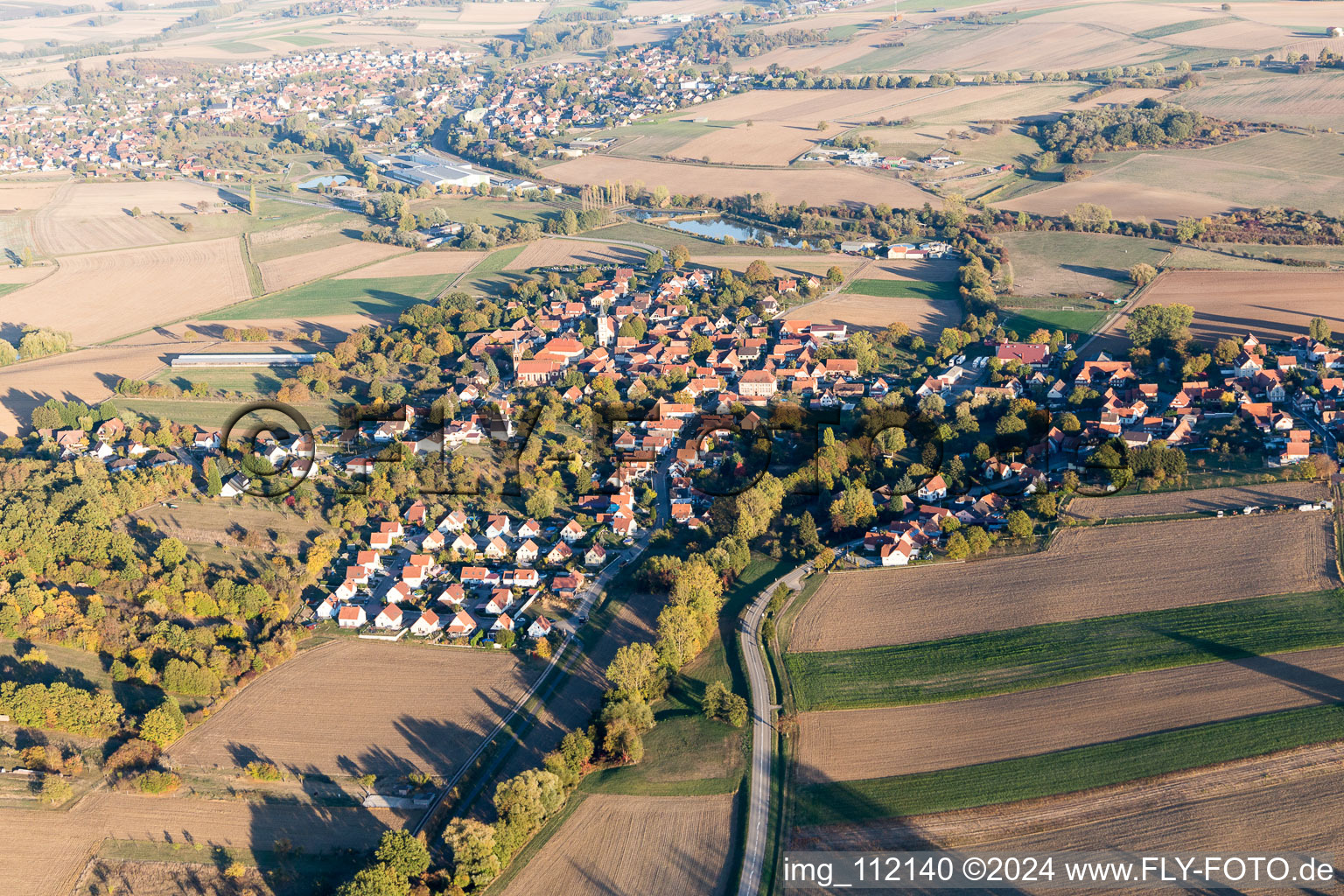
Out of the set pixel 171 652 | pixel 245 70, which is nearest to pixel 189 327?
pixel 171 652

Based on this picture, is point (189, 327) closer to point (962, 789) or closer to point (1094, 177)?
point (962, 789)

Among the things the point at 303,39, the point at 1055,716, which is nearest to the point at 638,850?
the point at 1055,716

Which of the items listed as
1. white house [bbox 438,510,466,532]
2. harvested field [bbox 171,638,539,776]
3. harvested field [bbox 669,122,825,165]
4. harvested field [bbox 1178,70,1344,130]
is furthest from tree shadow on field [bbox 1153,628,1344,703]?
harvested field [bbox 1178,70,1344,130]

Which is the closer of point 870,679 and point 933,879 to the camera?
point 933,879

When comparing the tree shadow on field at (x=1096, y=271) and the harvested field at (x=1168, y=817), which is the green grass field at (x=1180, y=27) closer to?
the tree shadow on field at (x=1096, y=271)

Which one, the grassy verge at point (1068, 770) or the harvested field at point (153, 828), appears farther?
the harvested field at point (153, 828)

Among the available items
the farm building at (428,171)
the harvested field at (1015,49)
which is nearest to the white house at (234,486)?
the farm building at (428,171)
